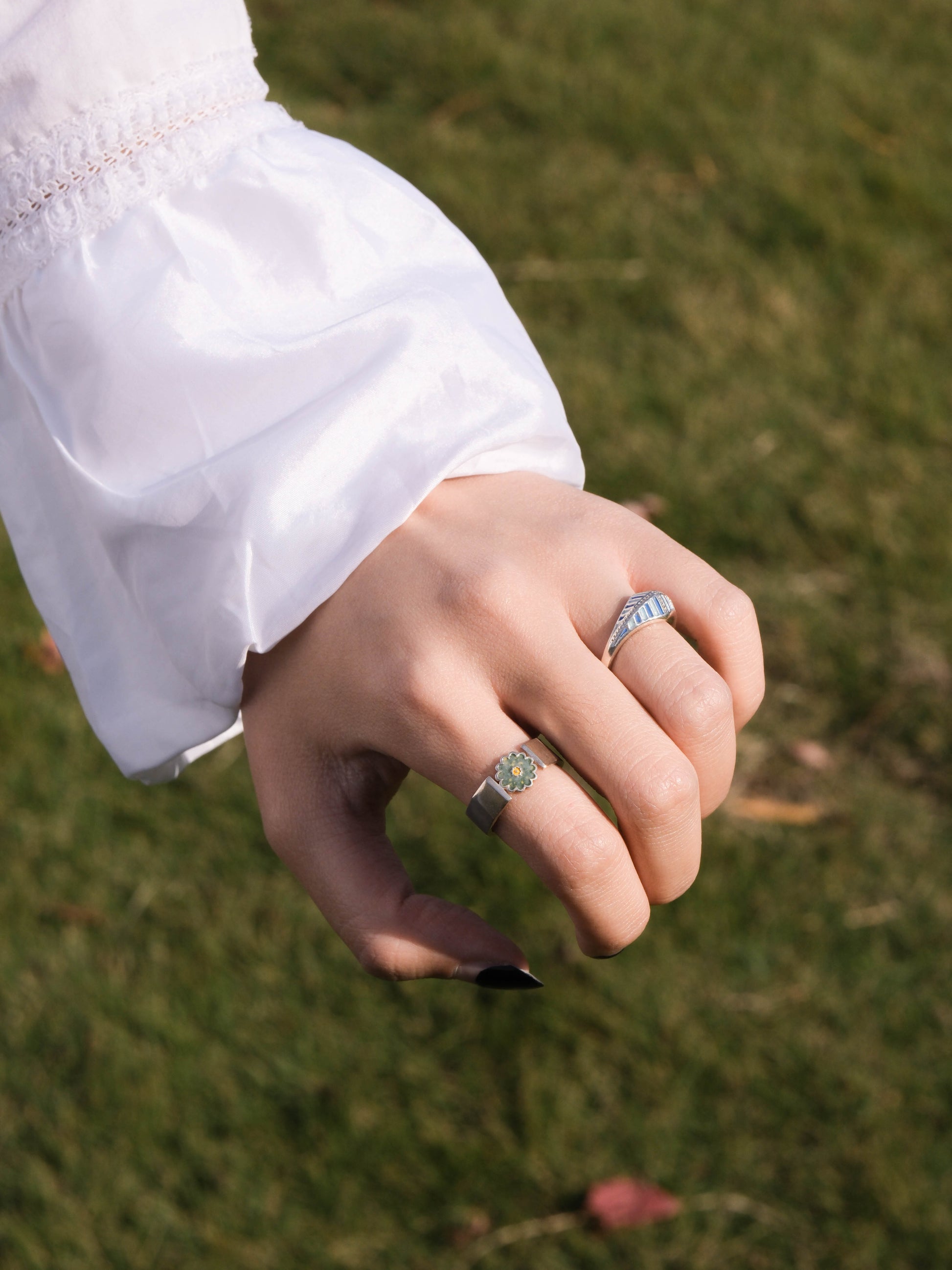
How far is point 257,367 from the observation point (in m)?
0.88

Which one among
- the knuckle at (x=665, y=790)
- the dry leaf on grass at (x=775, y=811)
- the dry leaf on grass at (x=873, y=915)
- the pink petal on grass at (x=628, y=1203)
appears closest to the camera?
the knuckle at (x=665, y=790)

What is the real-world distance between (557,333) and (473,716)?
2.56m

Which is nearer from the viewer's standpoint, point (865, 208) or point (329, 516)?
point (329, 516)

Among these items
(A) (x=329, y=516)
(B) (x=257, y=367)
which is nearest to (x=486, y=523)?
(A) (x=329, y=516)

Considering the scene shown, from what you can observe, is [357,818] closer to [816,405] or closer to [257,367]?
[257,367]

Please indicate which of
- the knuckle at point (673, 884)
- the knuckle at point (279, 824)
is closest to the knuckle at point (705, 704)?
the knuckle at point (673, 884)

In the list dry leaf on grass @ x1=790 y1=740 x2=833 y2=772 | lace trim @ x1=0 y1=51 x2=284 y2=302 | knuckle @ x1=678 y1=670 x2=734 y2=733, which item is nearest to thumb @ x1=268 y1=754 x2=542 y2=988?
knuckle @ x1=678 y1=670 x2=734 y2=733

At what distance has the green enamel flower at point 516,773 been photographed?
76 centimetres

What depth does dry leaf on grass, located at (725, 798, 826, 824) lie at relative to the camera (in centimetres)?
235

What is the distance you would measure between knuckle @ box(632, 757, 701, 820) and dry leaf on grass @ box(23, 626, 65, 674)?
211cm

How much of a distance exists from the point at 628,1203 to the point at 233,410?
1.62 meters

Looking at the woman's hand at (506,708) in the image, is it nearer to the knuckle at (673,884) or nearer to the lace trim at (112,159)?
the knuckle at (673,884)

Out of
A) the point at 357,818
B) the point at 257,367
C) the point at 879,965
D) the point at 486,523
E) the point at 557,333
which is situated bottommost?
the point at 879,965

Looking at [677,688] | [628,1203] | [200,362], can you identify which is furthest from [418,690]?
[628,1203]
